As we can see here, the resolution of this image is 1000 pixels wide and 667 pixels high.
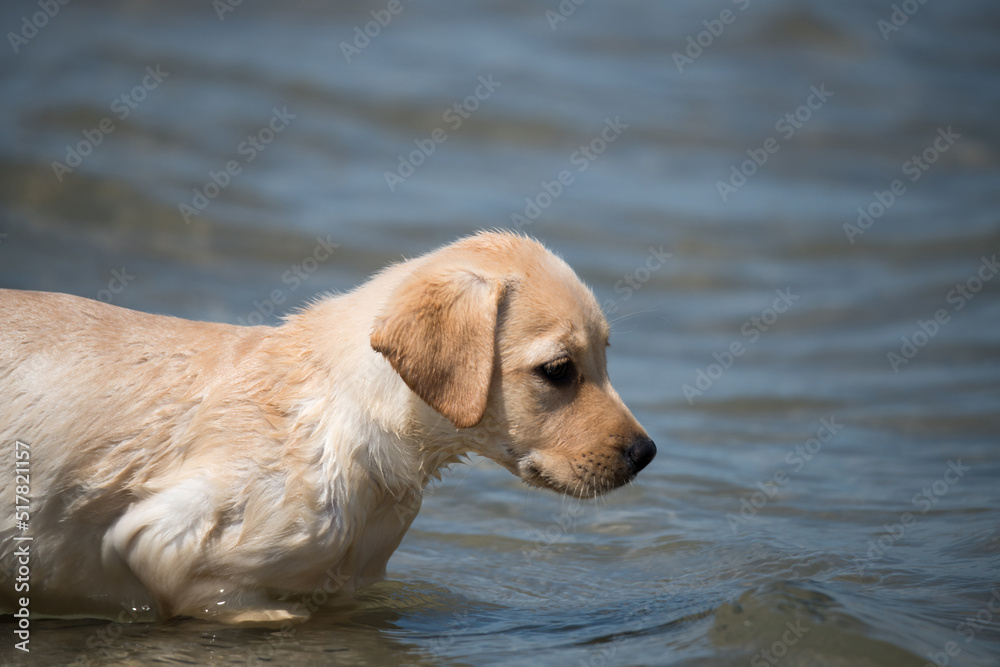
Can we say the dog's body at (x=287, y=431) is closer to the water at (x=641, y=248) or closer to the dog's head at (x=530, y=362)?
the dog's head at (x=530, y=362)

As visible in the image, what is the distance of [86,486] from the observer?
4.89 metres

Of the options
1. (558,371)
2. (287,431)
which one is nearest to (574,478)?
(558,371)

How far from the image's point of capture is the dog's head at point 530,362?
4.71 m

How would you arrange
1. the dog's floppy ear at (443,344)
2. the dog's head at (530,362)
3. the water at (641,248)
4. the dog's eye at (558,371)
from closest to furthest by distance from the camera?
the dog's floppy ear at (443,344), the dog's head at (530,362), the dog's eye at (558,371), the water at (641,248)

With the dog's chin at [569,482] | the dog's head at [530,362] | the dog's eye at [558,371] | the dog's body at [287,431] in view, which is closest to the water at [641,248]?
the dog's body at [287,431]

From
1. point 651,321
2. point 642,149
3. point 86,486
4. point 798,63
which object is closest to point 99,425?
point 86,486

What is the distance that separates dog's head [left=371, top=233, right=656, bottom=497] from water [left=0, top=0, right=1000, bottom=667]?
871 millimetres

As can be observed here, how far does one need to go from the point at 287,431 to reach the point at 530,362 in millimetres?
1137

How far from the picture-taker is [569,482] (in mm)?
5027

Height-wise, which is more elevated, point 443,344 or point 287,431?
point 443,344

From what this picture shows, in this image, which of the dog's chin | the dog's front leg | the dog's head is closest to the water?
the dog's front leg

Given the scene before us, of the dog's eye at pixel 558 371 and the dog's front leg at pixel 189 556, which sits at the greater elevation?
the dog's eye at pixel 558 371

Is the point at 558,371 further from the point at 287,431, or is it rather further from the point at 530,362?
the point at 287,431

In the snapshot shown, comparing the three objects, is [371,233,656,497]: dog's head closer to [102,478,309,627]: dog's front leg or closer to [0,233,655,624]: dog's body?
[0,233,655,624]: dog's body
